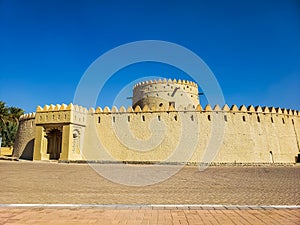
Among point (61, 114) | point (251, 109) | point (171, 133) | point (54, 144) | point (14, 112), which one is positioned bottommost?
point (54, 144)

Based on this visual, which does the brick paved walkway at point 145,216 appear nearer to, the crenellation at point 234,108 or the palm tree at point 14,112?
the crenellation at point 234,108

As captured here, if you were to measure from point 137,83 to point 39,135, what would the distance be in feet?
66.6

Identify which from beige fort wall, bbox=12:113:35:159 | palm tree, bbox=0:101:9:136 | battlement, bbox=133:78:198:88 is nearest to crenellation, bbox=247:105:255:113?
battlement, bbox=133:78:198:88

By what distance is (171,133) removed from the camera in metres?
25.2

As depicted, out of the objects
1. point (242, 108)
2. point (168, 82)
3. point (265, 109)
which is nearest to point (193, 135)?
point (242, 108)

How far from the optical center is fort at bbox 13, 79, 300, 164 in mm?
24562

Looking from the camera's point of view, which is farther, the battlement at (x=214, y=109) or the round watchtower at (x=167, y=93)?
the round watchtower at (x=167, y=93)

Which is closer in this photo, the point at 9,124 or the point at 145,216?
the point at 145,216

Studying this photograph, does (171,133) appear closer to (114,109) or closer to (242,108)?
(114,109)

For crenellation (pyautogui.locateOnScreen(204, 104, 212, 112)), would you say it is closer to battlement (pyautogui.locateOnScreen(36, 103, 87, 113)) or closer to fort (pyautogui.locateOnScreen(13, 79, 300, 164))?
fort (pyautogui.locateOnScreen(13, 79, 300, 164))

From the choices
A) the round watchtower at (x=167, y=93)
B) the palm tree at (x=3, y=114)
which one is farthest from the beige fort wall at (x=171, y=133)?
the palm tree at (x=3, y=114)

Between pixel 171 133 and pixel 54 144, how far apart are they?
13816 mm

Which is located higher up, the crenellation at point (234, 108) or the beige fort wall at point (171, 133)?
the crenellation at point (234, 108)

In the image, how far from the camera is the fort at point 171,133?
80.6 feet
